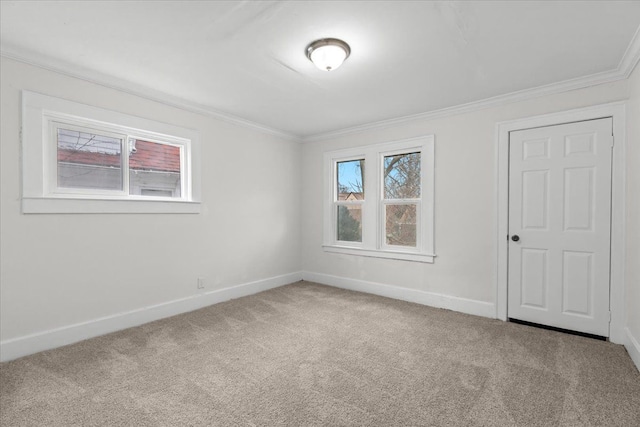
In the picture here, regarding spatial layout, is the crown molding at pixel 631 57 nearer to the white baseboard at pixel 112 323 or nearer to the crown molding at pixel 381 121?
the crown molding at pixel 381 121

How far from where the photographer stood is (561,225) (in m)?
3.00

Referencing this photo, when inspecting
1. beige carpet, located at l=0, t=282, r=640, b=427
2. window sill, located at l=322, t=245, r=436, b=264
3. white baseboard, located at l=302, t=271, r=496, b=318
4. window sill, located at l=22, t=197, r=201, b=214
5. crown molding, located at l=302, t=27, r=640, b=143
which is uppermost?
crown molding, located at l=302, t=27, r=640, b=143

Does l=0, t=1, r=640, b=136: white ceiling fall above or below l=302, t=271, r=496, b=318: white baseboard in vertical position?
above

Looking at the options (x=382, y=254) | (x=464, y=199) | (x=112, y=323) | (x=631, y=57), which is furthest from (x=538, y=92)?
(x=112, y=323)

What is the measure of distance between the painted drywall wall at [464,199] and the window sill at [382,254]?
0.24 ft

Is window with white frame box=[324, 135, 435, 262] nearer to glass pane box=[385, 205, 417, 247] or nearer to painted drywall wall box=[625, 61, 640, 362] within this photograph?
glass pane box=[385, 205, 417, 247]

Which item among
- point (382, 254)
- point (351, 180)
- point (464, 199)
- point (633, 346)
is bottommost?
point (633, 346)

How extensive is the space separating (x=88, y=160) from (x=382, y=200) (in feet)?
11.4

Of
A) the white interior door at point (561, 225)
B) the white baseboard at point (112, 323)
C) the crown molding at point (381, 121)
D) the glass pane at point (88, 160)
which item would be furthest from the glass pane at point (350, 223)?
the glass pane at point (88, 160)

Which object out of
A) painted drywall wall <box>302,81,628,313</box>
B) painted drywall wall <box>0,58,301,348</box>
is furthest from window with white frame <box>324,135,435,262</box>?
painted drywall wall <box>0,58,301,348</box>

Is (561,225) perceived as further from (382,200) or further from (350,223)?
(350,223)

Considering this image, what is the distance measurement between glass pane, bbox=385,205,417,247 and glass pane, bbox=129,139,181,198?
281 centimetres

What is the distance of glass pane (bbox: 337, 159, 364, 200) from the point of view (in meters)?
4.61

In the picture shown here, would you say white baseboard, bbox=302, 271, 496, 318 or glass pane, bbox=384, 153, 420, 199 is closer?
white baseboard, bbox=302, 271, 496, 318
